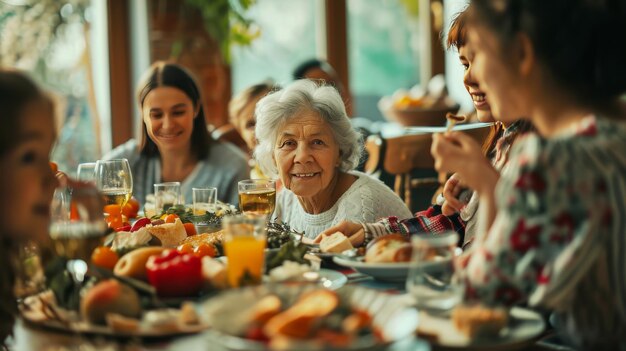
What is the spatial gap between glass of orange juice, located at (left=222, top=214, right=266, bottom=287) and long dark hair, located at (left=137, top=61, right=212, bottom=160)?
2246 mm

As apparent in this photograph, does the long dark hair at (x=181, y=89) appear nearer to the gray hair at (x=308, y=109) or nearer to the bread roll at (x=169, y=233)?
the gray hair at (x=308, y=109)

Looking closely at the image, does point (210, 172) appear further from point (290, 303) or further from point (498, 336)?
point (498, 336)

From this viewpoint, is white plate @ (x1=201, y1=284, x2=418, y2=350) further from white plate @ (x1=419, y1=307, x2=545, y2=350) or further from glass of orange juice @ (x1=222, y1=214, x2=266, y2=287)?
glass of orange juice @ (x1=222, y1=214, x2=266, y2=287)

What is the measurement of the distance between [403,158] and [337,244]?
194cm

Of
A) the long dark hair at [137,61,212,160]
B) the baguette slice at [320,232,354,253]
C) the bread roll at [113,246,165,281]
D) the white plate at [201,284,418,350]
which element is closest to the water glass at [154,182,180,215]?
the long dark hair at [137,61,212,160]

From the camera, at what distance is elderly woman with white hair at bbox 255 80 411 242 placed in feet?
9.09

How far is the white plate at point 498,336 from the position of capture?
1296 millimetres

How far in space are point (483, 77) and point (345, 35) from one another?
564cm

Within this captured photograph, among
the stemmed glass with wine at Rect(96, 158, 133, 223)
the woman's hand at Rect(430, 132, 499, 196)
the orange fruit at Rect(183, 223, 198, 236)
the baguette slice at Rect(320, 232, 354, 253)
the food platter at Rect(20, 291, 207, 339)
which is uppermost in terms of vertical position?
the woman's hand at Rect(430, 132, 499, 196)

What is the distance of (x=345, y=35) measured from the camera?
6961mm

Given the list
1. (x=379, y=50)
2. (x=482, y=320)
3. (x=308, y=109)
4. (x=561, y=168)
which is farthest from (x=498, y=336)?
(x=379, y=50)

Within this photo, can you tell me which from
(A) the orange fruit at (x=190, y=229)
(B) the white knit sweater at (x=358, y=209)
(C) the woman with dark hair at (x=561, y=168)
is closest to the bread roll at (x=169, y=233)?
(A) the orange fruit at (x=190, y=229)

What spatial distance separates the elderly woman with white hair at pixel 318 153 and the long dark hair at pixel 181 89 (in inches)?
41.6

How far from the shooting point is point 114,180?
2.73 metres
